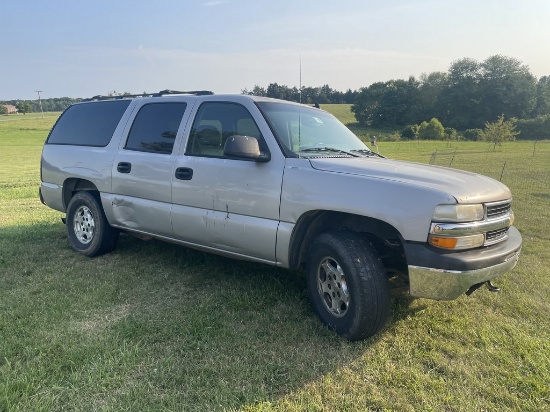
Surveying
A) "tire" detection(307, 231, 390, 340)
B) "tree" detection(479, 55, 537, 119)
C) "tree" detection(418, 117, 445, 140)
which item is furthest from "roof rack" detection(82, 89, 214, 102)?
"tree" detection(479, 55, 537, 119)

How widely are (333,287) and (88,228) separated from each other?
345cm

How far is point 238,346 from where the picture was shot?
10.4 feet

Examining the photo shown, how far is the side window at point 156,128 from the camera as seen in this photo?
446cm

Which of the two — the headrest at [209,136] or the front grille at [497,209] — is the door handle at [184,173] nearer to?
the headrest at [209,136]

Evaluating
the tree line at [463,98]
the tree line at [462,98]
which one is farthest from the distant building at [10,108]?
the tree line at [463,98]

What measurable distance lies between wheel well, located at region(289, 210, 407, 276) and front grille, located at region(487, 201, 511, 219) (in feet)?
2.20

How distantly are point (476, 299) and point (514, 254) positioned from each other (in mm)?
972

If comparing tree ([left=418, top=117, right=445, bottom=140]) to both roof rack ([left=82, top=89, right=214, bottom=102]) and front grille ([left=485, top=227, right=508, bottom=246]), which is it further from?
front grille ([left=485, top=227, right=508, bottom=246])

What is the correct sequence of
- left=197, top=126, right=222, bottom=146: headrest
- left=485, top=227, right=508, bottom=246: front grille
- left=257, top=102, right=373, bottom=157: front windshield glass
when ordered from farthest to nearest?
left=197, top=126, right=222, bottom=146: headrest
left=257, top=102, right=373, bottom=157: front windshield glass
left=485, top=227, right=508, bottom=246: front grille

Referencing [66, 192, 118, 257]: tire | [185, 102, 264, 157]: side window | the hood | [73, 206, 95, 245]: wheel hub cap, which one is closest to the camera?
the hood

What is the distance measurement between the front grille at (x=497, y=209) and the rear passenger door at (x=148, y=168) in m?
2.88

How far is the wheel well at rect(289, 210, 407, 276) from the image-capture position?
338cm

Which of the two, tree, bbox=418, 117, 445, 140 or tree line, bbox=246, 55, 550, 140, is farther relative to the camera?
tree line, bbox=246, 55, 550, 140

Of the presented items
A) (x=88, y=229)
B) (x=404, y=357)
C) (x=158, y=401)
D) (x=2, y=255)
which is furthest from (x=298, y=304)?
(x=2, y=255)
